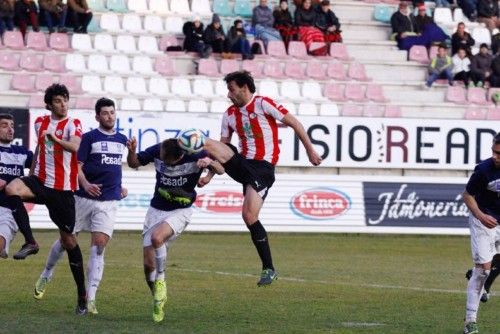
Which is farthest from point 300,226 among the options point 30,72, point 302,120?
point 30,72

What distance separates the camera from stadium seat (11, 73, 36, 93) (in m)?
31.2

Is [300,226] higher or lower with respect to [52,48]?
lower

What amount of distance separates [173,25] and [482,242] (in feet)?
77.4

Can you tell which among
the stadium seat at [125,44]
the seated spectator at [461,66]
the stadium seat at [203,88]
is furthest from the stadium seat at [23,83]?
the seated spectator at [461,66]

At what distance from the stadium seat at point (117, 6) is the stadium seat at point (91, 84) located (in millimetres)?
3792

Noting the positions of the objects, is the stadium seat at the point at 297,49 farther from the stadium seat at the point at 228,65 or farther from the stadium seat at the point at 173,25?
the stadium seat at the point at 173,25

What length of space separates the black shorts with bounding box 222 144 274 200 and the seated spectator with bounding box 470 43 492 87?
22053 millimetres

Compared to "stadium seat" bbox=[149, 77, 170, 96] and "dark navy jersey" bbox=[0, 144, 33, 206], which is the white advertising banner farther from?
"dark navy jersey" bbox=[0, 144, 33, 206]

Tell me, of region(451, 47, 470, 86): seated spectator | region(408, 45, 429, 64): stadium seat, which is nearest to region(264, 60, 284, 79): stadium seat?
region(408, 45, 429, 64): stadium seat

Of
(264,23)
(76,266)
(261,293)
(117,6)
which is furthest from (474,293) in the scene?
(117,6)

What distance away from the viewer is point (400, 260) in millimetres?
22875

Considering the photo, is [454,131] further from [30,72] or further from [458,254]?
[30,72]

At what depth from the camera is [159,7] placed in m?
35.9

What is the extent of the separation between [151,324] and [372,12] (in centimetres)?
2652
